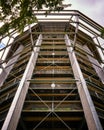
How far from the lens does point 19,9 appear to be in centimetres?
648

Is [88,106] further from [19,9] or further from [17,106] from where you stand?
→ [19,9]

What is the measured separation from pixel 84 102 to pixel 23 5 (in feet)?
12.8

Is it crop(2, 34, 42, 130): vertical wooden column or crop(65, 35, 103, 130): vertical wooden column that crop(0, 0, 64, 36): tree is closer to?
crop(2, 34, 42, 130): vertical wooden column

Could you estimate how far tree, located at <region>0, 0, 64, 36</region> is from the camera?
20.4ft

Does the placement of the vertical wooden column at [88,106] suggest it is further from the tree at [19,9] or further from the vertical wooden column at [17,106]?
the tree at [19,9]

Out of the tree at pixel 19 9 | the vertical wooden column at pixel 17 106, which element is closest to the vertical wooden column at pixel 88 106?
the vertical wooden column at pixel 17 106

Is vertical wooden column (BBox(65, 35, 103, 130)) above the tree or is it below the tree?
below

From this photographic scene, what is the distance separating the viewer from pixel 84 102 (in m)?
7.79

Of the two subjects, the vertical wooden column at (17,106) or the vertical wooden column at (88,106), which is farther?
the vertical wooden column at (88,106)

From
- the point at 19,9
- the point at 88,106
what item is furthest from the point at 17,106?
the point at 19,9

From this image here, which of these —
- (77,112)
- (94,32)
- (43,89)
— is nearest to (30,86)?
(43,89)

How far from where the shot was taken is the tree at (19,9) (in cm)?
621

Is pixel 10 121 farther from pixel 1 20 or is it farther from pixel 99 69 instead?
pixel 99 69

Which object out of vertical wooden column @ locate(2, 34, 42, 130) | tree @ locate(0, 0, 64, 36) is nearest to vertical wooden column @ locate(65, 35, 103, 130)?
vertical wooden column @ locate(2, 34, 42, 130)
